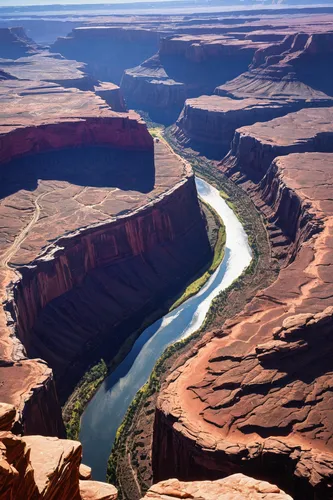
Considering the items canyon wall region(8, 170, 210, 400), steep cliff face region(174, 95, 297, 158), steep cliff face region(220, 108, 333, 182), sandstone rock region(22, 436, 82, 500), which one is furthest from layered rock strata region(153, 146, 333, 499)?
steep cliff face region(174, 95, 297, 158)

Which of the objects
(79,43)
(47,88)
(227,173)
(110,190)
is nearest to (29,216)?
(110,190)

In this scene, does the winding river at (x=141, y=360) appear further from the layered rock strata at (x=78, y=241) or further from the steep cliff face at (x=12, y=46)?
the steep cliff face at (x=12, y=46)

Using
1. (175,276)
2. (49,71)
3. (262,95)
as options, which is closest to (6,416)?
(175,276)

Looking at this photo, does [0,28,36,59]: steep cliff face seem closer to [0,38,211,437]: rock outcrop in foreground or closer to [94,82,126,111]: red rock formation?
[94,82,126,111]: red rock formation

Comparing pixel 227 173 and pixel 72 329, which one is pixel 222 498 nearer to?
pixel 72 329

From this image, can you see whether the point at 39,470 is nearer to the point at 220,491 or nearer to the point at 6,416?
the point at 6,416
